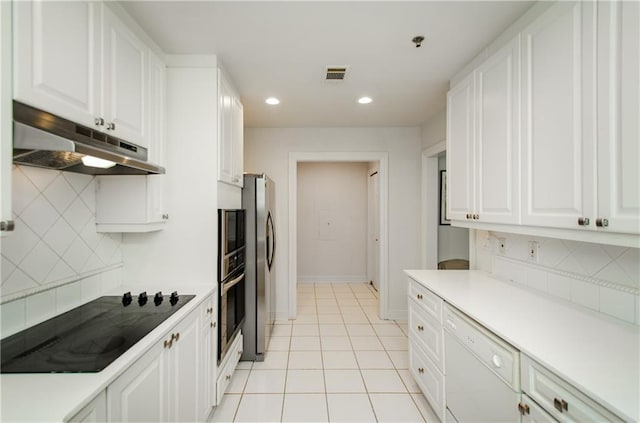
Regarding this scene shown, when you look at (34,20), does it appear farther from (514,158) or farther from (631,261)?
(631,261)

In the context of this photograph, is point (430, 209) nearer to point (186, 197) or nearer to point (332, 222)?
point (332, 222)

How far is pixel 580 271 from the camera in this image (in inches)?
60.4

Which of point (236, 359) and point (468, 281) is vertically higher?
point (468, 281)

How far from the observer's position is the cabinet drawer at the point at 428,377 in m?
1.79

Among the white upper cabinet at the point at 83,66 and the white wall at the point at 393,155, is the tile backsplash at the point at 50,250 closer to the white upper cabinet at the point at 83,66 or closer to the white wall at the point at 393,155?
the white upper cabinet at the point at 83,66

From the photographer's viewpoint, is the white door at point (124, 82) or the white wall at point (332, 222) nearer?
the white door at point (124, 82)

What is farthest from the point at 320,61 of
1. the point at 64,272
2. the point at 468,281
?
the point at 64,272

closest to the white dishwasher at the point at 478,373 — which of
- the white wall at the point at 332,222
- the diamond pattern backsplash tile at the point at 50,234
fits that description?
the diamond pattern backsplash tile at the point at 50,234

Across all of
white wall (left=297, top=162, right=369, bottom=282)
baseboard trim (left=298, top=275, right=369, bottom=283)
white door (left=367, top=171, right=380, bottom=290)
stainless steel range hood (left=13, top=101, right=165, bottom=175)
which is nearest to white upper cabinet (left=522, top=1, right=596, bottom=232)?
stainless steel range hood (left=13, top=101, right=165, bottom=175)

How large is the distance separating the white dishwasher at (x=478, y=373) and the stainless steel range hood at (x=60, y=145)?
1911 millimetres

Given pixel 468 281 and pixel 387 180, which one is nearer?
pixel 468 281

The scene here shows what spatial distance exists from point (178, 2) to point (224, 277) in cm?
172

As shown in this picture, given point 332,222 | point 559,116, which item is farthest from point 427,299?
point 332,222

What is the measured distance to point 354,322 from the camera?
369cm
